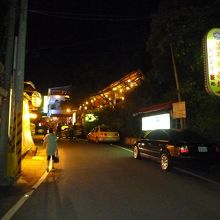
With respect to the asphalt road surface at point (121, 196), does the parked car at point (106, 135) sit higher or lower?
higher

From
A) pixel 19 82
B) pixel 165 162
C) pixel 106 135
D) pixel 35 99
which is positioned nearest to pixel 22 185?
pixel 19 82

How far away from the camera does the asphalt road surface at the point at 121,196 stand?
779 cm

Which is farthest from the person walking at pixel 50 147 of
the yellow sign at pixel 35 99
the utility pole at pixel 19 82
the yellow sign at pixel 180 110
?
the yellow sign at pixel 180 110

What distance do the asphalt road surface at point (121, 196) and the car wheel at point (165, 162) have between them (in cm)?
25

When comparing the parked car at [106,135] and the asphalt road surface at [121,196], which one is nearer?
the asphalt road surface at [121,196]

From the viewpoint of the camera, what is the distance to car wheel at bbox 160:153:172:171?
46.2 ft

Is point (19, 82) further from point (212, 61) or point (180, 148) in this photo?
point (212, 61)

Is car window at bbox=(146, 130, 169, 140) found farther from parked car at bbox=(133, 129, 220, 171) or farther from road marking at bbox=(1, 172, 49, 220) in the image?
road marking at bbox=(1, 172, 49, 220)

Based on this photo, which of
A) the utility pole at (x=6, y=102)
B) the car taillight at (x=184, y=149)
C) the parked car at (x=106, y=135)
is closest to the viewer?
the utility pole at (x=6, y=102)

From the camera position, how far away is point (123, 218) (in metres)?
7.45

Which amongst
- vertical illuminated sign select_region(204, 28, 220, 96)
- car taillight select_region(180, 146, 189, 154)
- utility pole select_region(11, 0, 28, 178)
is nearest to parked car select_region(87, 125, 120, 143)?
vertical illuminated sign select_region(204, 28, 220, 96)

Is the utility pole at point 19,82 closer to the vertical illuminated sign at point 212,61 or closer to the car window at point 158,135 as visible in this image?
the car window at point 158,135

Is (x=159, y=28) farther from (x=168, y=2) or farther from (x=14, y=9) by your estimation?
(x=14, y=9)

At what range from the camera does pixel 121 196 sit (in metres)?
9.54
